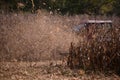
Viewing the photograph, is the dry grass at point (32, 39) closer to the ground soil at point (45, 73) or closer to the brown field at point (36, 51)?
the brown field at point (36, 51)

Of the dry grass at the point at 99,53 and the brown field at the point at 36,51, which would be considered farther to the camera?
the dry grass at the point at 99,53

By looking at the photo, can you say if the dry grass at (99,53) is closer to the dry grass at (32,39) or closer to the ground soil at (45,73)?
the ground soil at (45,73)

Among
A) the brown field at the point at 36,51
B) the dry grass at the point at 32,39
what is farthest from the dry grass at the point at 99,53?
the dry grass at the point at 32,39

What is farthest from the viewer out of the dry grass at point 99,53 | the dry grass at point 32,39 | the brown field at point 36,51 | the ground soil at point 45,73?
the dry grass at point 32,39

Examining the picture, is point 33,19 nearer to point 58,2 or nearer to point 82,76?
point 82,76

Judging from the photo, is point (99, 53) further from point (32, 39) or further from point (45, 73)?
point (32, 39)

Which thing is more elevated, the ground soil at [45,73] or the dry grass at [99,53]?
the dry grass at [99,53]

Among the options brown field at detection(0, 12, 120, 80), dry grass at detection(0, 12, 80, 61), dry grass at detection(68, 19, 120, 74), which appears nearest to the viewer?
brown field at detection(0, 12, 120, 80)

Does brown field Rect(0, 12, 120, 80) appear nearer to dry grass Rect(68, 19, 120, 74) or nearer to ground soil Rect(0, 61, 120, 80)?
ground soil Rect(0, 61, 120, 80)

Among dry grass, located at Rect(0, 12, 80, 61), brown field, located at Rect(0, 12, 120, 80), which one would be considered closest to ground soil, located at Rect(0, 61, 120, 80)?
brown field, located at Rect(0, 12, 120, 80)

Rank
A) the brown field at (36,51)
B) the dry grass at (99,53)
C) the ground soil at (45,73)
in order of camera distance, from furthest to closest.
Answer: the dry grass at (99,53) < the brown field at (36,51) < the ground soil at (45,73)

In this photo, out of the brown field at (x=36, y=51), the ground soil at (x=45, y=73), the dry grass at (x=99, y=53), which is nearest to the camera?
the ground soil at (x=45, y=73)

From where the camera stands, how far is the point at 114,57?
7.70m

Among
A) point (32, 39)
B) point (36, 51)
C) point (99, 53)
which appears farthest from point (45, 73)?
point (32, 39)
